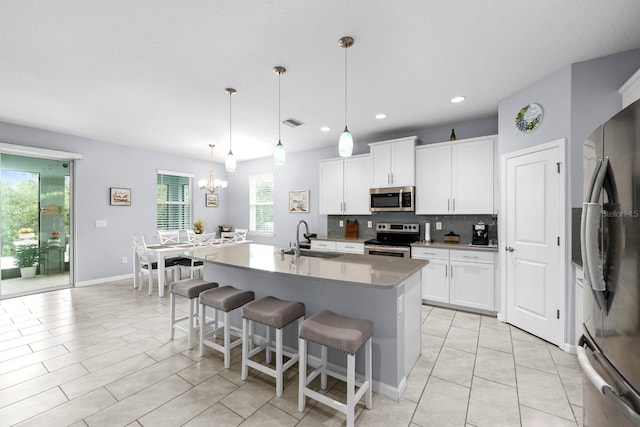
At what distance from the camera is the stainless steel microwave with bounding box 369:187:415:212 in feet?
13.9

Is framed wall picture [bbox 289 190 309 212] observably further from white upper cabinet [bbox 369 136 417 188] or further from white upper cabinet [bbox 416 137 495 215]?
white upper cabinet [bbox 416 137 495 215]

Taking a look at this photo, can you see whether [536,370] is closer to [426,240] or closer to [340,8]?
[426,240]

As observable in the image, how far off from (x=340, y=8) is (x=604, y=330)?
7.30 feet

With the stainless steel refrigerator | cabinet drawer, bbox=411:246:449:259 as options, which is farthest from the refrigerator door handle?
cabinet drawer, bbox=411:246:449:259

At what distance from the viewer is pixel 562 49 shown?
2.32 metres

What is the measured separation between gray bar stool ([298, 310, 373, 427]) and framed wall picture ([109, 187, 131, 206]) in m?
5.23

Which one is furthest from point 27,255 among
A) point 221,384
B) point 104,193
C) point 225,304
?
point 221,384

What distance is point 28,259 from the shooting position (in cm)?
461

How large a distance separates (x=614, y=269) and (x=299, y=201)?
520cm

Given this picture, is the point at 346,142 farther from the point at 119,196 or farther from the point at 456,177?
the point at 119,196

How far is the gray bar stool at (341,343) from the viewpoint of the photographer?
1.63m

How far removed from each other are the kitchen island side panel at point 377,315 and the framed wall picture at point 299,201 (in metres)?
3.39

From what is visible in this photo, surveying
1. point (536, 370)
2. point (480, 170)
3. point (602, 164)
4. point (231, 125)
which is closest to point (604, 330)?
point (602, 164)

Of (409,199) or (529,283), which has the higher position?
(409,199)
